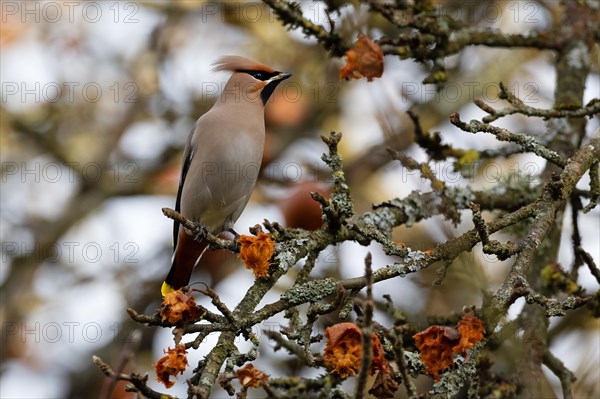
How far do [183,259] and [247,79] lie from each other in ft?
3.49

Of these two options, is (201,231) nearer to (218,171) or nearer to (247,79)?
(218,171)

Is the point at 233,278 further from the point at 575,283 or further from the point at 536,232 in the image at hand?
the point at 536,232

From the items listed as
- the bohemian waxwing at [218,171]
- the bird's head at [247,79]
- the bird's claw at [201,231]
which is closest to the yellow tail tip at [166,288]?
the bohemian waxwing at [218,171]

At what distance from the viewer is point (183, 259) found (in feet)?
14.7

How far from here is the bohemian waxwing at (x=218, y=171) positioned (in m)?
4.41

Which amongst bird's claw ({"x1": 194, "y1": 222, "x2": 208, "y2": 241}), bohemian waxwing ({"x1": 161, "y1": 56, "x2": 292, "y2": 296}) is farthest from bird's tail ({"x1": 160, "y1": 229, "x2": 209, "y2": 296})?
bird's claw ({"x1": 194, "y1": 222, "x2": 208, "y2": 241})

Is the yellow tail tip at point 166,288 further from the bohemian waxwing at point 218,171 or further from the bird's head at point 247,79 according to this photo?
the bird's head at point 247,79

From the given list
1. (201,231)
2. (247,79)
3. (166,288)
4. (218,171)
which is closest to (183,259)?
(166,288)

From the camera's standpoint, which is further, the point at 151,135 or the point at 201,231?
the point at 151,135

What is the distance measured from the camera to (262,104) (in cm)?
482

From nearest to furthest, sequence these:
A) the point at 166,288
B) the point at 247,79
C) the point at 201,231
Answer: the point at 201,231 < the point at 166,288 < the point at 247,79

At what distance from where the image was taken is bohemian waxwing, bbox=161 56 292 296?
174 inches

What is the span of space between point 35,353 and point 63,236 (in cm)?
106

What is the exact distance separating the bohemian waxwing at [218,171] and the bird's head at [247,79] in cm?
2
